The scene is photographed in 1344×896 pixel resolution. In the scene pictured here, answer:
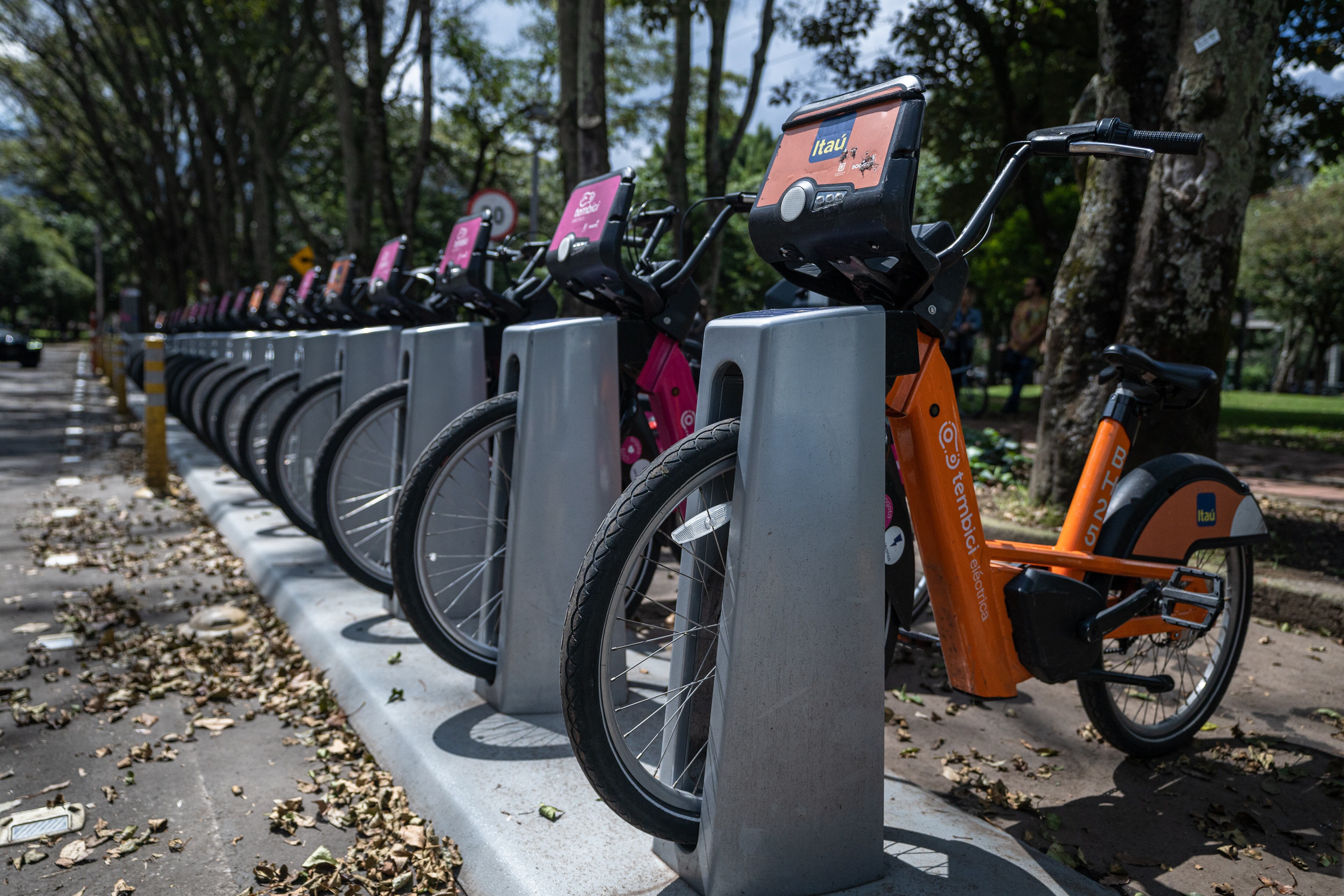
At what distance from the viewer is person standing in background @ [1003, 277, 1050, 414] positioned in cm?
1146

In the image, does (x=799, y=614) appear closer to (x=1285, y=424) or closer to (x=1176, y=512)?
(x=1176, y=512)

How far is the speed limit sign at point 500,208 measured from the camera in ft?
33.2

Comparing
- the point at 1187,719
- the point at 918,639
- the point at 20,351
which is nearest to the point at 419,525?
the point at 918,639

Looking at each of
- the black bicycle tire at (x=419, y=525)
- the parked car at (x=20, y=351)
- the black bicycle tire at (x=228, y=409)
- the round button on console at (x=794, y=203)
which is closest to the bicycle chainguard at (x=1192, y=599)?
the round button on console at (x=794, y=203)

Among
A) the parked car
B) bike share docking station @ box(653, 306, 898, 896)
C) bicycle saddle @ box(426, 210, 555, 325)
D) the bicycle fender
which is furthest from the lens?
the parked car

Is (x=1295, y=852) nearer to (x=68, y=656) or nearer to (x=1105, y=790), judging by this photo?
(x=1105, y=790)

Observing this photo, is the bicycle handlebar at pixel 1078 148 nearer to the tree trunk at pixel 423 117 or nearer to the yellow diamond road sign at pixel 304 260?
the tree trunk at pixel 423 117

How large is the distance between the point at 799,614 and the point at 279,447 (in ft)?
12.8

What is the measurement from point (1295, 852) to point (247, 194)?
3115 cm

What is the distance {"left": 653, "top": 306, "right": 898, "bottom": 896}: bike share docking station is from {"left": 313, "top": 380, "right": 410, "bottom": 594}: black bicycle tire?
7.80ft

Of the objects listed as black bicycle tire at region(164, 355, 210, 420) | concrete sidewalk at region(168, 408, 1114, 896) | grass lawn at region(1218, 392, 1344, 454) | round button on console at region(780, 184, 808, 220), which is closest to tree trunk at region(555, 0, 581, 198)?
concrete sidewalk at region(168, 408, 1114, 896)

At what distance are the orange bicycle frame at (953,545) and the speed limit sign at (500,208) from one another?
7320mm

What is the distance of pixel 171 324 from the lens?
61.7 ft

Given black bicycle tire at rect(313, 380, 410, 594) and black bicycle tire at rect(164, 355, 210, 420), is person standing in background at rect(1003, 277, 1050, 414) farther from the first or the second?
black bicycle tire at rect(164, 355, 210, 420)
